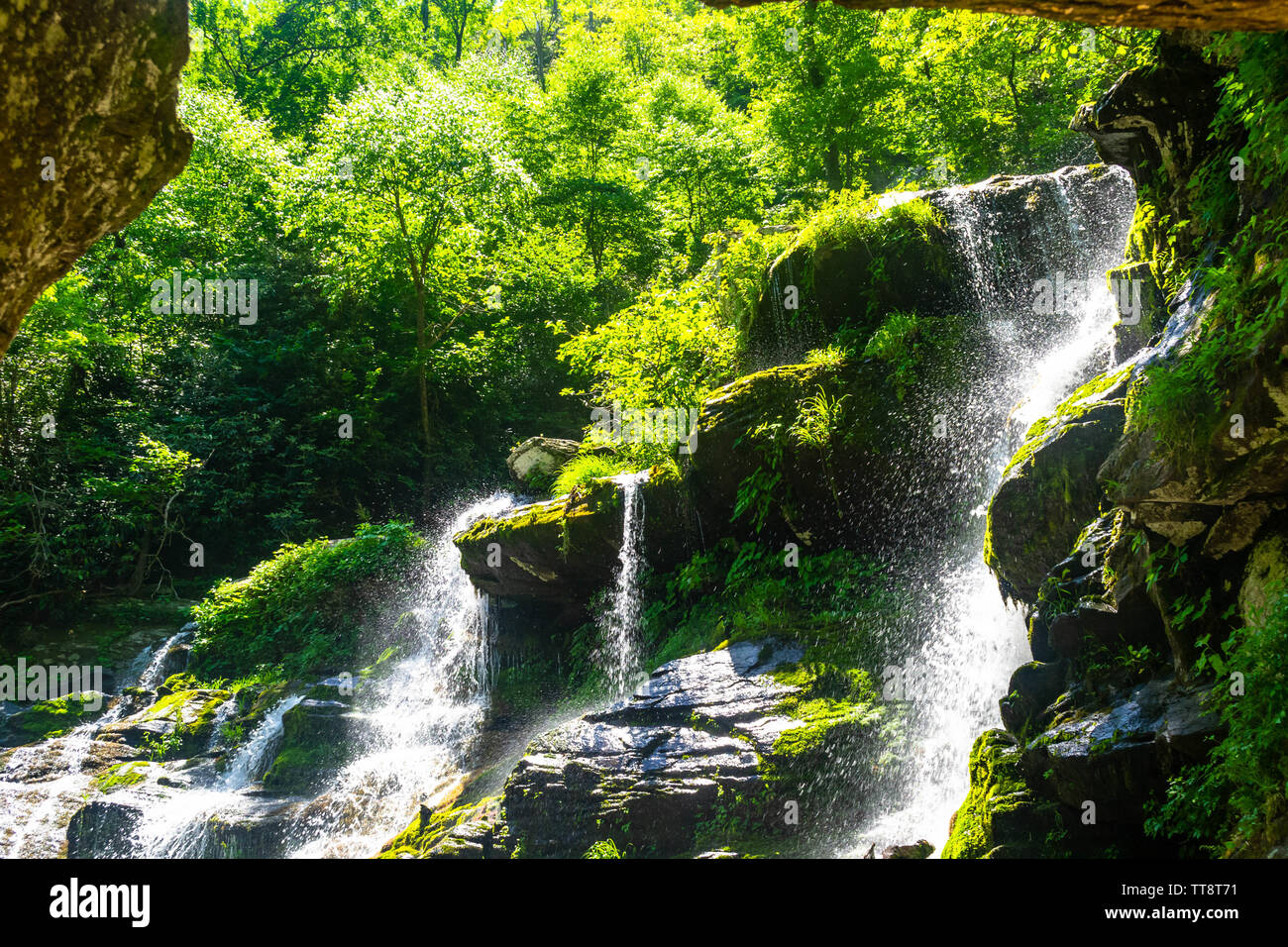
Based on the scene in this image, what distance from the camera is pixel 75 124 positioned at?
3.22 m

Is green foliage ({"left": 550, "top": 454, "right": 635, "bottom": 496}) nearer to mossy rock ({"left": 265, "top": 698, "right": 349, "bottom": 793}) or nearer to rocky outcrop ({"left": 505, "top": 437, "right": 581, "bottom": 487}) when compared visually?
rocky outcrop ({"left": 505, "top": 437, "right": 581, "bottom": 487})

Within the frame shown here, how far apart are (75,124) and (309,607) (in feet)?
47.1

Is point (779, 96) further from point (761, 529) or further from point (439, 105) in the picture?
point (761, 529)

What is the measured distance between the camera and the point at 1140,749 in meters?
5.39

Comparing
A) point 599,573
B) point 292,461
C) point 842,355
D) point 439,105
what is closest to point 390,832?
point 599,573

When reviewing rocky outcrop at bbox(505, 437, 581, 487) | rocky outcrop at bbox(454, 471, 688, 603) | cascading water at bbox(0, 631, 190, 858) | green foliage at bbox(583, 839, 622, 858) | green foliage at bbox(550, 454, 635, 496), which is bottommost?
cascading water at bbox(0, 631, 190, 858)

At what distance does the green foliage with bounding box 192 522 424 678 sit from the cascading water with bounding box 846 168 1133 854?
10145mm

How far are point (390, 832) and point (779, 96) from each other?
18689 millimetres

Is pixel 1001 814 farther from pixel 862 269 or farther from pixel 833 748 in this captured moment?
pixel 862 269

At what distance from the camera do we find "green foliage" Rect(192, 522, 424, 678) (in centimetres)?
1575

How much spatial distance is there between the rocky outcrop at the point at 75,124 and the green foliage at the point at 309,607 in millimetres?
13051

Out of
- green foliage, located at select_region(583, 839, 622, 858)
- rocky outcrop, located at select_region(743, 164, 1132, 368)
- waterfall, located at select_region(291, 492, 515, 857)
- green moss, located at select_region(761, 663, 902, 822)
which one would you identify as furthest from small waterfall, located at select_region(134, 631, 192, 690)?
rocky outcrop, located at select_region(743, 164, 1132, 368)

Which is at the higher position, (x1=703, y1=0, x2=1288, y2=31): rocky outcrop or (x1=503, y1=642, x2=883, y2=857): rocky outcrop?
(x1=703, y1=0, x2=1288, y2=31): rocky outcrop

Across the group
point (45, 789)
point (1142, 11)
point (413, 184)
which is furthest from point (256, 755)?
point (1142, 11)
